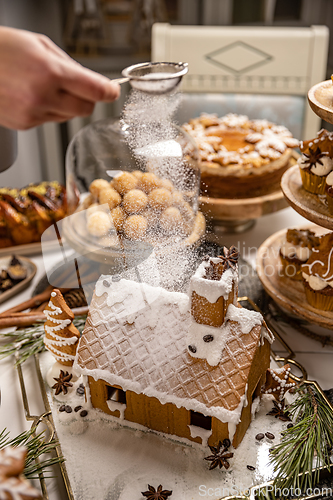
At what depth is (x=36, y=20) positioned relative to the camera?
95.0 inches

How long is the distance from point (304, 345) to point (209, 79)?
1.36 m

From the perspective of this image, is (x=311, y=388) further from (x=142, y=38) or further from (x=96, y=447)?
(x=142, y=38)

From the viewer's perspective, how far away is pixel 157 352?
2.74 feet

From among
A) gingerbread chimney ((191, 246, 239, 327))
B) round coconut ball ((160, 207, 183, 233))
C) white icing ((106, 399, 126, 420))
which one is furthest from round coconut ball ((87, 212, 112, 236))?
white icing ((106, 399, 126, 420))

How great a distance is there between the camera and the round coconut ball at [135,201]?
0.85 meters

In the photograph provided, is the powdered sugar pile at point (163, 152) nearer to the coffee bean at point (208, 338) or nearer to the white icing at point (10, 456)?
the coffee bean at point (208, 338)

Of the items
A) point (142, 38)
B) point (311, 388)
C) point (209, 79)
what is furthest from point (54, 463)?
point (142, 38)

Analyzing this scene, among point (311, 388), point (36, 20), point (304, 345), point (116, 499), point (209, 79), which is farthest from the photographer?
point (36, 20)

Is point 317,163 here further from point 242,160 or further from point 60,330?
point 60,330

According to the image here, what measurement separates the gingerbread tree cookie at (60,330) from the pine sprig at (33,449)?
16 cm

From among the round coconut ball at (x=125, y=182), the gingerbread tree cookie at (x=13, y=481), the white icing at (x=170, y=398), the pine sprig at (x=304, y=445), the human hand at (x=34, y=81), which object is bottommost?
the pine sprig at (x=304, y=445)

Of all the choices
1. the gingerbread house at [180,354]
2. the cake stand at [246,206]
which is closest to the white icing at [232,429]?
the gingerbread house at [180,354]

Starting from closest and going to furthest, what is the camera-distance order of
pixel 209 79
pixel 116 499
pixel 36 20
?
pixel 116 499 → pixel 209 79 → pixel 36 20

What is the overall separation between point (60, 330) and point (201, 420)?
0.32 meters
